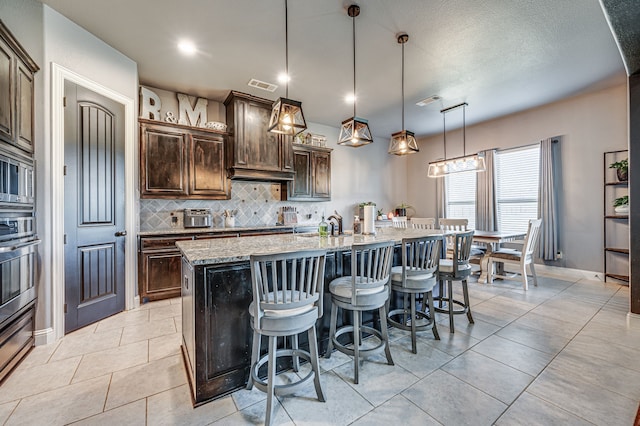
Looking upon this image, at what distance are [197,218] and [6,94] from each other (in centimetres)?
238

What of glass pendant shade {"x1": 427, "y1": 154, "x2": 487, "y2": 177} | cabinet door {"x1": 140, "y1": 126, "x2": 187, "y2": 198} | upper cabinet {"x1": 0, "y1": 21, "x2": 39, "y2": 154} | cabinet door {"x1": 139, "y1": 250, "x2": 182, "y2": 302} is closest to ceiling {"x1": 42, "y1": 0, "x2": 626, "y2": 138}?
upper cabinet {"x1": 0, "y1": 21, "x2": 39, "y2": 154}

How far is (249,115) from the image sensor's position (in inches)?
172

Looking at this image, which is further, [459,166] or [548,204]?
[548,204]

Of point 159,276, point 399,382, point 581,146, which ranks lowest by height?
point 399,382

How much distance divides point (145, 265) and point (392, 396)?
3.28 meters

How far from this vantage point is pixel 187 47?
3.08 m

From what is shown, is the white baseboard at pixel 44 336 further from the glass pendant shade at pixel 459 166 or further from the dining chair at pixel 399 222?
the glass pendant shade at pixel 459 166

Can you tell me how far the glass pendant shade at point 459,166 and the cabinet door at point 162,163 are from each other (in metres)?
4.21

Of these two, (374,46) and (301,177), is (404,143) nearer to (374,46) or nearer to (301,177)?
(374,46)

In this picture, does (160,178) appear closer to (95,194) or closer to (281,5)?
(95,194)

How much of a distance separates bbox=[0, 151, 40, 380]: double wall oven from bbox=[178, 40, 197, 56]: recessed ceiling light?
1.86 meters

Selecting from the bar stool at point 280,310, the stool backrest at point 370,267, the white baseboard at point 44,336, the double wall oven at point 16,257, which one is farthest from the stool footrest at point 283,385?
the white baseboard at point 44,336

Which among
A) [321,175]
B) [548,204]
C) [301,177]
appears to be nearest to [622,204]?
[548,204]

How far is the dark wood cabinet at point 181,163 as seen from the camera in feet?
12.2
